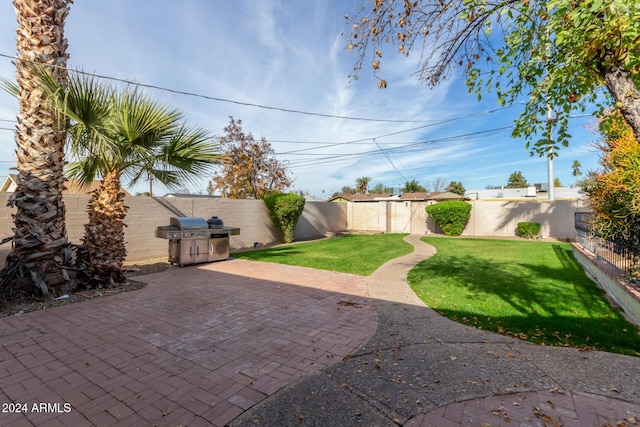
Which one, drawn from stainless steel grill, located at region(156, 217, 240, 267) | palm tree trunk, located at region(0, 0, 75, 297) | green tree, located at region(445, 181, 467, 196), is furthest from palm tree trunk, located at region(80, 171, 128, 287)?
green tree, located at region(445, 181, 467, 196)

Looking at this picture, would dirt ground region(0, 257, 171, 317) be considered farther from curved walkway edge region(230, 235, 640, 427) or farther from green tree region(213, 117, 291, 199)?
green tree region(213, 117, 291, 199)

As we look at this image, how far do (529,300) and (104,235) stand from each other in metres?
7.93

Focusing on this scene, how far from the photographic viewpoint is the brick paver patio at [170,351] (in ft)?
7.68

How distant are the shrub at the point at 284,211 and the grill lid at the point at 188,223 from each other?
5187 millimetres

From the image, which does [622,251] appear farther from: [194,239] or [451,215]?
[451,215]

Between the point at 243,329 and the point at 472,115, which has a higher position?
the point at 472,115

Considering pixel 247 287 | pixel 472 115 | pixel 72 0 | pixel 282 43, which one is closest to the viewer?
pixel 72 0

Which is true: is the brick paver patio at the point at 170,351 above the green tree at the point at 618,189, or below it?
below

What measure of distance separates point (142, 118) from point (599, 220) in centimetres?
915

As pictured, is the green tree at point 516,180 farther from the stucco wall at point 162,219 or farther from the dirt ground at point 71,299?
the dirt ground at point 71,299

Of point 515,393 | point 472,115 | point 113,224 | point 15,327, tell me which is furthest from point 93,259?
point 472,115

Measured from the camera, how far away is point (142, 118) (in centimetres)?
565

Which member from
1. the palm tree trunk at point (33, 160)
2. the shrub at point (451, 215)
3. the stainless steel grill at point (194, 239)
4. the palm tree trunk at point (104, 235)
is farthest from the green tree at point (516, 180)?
the palm tree trunk at point (33, 160)

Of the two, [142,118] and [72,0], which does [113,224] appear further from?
[72,0]
